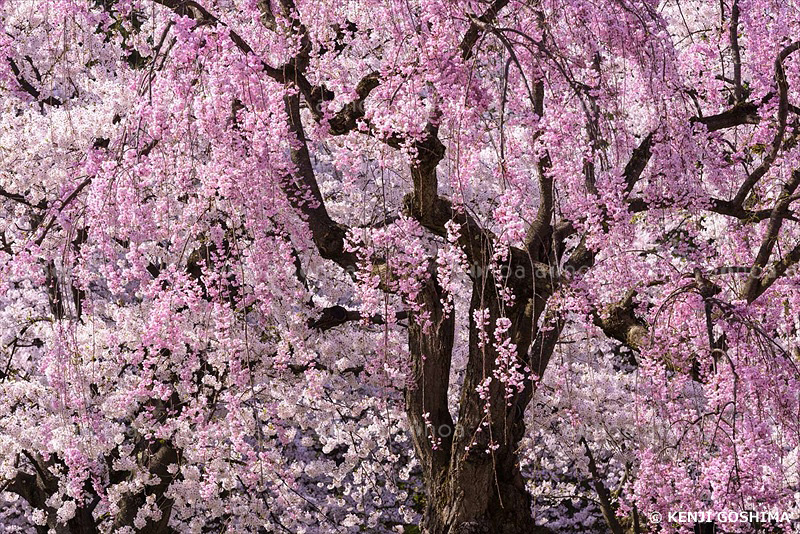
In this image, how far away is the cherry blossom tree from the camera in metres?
5.41

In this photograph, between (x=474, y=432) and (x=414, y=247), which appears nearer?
(x=414, y=247)

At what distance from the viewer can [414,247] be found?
19.8ft

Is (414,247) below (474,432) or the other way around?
the other way around

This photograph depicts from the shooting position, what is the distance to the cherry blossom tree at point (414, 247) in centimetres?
541

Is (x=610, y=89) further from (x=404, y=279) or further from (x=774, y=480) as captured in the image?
(x=774, y=480)

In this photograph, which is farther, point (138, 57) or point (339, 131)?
point (138, 57)

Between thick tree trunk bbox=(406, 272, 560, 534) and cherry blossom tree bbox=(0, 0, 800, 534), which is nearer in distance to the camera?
cherry blossom tree bbox=(0, 0, 800, 534)

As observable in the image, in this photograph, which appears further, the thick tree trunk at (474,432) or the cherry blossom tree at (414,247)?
the thick tree trunk at (474,432)

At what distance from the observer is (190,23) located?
198 inches

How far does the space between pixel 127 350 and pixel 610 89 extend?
17.5 feet

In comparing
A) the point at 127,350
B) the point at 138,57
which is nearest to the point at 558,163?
the point at 127,350

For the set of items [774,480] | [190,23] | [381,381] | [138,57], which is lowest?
[774,480]

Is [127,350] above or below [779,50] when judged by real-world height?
below

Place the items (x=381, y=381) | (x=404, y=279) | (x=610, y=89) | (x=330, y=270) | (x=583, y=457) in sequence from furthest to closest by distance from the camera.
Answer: (x=583, y=457)
(x=330, y=270)
(x=381, y=381)
(x=404, y=279)
(x=610, y=89)
